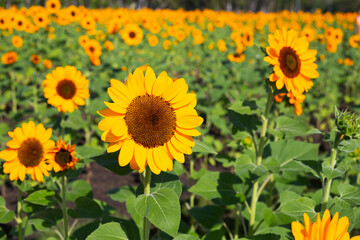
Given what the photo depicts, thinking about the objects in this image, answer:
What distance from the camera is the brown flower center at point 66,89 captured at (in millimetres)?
2969

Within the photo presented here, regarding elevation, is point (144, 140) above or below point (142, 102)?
below

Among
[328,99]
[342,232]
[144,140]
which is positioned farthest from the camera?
[328,99]

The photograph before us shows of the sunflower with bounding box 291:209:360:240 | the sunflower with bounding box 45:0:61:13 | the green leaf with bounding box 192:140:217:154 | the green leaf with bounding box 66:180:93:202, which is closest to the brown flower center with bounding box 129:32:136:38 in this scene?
the sunflower with bounding box 45:0:61:13

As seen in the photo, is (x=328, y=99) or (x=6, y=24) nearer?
(x=6, y=24)

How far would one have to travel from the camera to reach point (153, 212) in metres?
1.56

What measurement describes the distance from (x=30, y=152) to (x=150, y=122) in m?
1.01

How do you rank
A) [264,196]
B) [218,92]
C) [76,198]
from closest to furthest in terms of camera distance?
[76,198] < [264,196] < [218,92]

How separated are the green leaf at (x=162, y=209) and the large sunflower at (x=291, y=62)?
35.7 inches

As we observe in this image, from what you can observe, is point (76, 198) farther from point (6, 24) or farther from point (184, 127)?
point (6, 24)

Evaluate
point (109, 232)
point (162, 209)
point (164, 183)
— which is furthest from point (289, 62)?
point (109, 232)

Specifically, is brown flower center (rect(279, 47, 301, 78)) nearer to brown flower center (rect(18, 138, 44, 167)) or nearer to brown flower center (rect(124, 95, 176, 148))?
brown flower center (rect(124, 95, 176, 148))

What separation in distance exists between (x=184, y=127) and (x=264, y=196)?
223 centimetres

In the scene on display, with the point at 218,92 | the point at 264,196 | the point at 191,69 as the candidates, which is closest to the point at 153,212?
the point at 264,196

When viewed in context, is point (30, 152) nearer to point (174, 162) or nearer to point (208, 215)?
point (174, 162)
